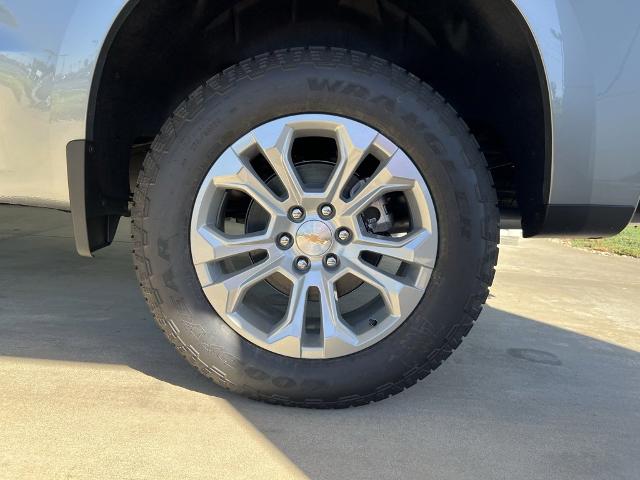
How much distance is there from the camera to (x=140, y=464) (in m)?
1.51

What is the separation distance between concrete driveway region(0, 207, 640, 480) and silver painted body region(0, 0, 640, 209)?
2.36 feet

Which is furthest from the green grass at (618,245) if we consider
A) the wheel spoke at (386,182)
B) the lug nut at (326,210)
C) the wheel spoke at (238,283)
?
the wheel spoke at (238,283)

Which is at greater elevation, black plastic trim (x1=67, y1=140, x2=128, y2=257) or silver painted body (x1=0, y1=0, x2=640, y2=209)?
Result: silver painted body (x1=0, y1=0, x2=640, y2=209)

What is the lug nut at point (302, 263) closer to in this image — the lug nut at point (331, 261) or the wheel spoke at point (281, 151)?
the lug nut at point (331, 261)

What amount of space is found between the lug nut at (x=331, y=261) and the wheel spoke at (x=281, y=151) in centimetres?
21

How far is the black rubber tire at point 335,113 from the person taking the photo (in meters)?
1.75

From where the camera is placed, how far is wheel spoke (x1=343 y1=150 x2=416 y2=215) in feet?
5.80

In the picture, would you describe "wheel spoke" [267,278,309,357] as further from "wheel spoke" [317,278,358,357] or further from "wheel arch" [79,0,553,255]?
"wheel arch" [79,0,553,255]

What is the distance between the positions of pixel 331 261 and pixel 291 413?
1.78 feet

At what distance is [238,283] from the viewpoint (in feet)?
6.01

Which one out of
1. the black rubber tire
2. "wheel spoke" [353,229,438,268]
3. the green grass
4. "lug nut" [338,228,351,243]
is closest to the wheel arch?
the black rubber tire

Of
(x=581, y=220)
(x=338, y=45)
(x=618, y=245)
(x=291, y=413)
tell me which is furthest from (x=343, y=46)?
(x=618, y=245)

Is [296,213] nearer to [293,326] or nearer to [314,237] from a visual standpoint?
[314,237]

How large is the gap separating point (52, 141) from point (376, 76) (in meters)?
1.13
